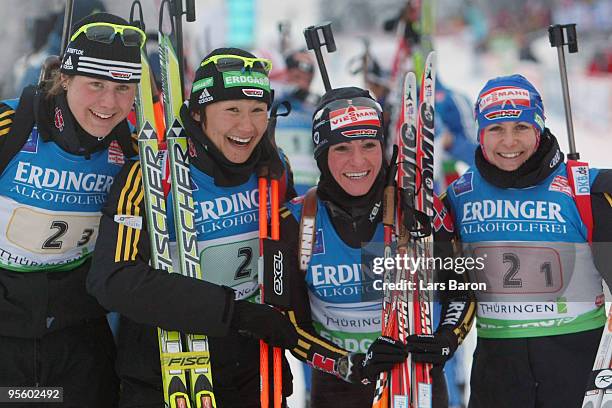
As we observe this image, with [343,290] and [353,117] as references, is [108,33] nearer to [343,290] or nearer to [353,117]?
[353,117]

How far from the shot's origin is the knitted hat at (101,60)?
3.18 m

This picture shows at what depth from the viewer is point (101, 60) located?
3182mm

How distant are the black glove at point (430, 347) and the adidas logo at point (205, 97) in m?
1.15

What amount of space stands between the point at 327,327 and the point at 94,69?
130 centimetres

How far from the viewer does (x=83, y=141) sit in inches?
127

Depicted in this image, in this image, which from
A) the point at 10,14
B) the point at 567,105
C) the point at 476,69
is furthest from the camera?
the point at 476,69

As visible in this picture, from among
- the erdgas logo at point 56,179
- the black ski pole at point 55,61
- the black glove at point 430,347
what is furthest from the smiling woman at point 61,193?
the black glove at point 430,347

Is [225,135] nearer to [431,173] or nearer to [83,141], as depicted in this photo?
[83,141]

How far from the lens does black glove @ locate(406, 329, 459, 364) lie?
310 centimetres

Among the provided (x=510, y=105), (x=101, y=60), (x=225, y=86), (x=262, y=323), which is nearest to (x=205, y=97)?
(x=225, y=86)

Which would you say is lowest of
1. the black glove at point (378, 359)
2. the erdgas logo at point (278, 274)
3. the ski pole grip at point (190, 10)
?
the black glove at point (378, 359)

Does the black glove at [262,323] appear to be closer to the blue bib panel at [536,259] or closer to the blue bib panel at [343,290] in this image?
the blue bib panel at [343,290]

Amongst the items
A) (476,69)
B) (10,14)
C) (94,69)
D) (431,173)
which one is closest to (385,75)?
(10,14)

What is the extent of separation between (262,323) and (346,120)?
82cm
